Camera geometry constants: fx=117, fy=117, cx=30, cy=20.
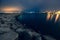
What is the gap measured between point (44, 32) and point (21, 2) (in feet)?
1.29

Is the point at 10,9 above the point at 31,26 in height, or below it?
above

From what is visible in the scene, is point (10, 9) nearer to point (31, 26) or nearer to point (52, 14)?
point (31, 26)

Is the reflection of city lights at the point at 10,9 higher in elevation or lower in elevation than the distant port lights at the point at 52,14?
higher

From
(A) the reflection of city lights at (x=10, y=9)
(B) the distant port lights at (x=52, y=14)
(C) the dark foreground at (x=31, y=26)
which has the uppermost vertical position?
(A) the reflection of city lights at (x=10, y=9)

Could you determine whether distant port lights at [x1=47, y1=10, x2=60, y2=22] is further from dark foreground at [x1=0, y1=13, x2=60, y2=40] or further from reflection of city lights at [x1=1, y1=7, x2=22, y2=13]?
reflection of city lights at [x1=1, y1=7, x2=22, y2=13]

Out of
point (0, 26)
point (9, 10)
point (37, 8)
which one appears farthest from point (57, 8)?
point (0, 26)

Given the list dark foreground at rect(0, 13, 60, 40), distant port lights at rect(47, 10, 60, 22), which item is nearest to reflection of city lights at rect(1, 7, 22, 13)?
dark foreground at rect(0, 13, 60, 40)

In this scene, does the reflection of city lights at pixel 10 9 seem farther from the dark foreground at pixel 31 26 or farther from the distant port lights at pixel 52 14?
the distant port lights at pixel 52 14

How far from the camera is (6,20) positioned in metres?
1.18

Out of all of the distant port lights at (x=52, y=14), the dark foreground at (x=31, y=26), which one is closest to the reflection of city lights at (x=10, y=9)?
the dark foreground at (x=31, y=26)

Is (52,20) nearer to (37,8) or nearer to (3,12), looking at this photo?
(37,8)

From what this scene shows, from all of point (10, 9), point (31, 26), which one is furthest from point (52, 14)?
point (10, 9)

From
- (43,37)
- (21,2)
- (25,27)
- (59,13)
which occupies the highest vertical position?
(21,2)

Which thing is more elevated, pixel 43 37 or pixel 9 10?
pixel 9 10
